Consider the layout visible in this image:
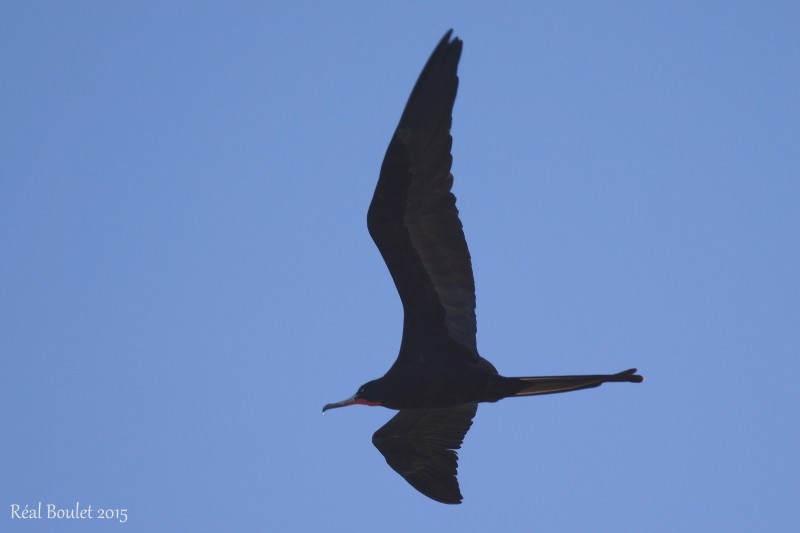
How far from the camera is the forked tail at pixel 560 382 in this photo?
30.9ft

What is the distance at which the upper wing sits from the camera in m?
9.81

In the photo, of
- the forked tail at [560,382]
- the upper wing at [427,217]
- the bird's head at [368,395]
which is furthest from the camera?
the bird's head at [368,395]

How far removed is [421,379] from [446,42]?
10.1ft

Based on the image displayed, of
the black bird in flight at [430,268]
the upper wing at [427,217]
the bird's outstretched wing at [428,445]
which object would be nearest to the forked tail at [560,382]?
the black bird in flight at [430,268]

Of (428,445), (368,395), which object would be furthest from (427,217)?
(428,445)

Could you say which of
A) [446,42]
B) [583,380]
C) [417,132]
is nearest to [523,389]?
[583,380]

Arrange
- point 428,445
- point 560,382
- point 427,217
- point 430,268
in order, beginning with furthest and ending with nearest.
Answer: point 428,445 < point 430,268 < point 427,217 < point 560,382

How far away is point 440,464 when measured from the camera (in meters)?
12.2

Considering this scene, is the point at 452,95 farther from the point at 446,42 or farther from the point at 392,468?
the point at 392,468

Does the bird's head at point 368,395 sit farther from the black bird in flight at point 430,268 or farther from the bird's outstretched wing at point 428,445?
the bird's outstretched wing at point 428,445

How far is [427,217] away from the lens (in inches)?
408

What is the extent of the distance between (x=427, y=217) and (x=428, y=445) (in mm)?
2943

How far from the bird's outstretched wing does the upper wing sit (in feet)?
5.16

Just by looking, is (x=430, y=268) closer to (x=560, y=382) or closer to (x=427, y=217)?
(x=427, y=217)
